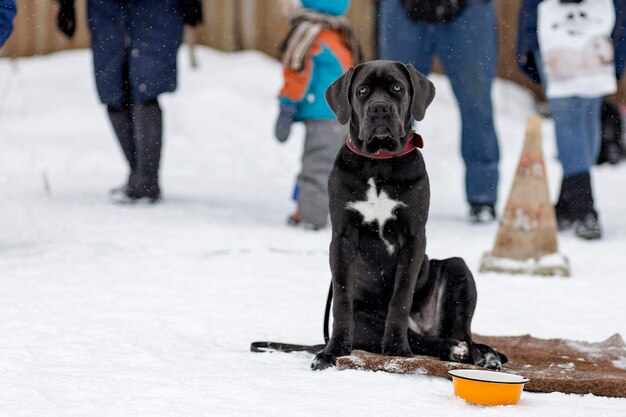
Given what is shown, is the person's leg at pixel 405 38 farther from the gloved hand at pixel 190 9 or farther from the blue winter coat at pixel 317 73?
the gloved hand at pixel 190 9

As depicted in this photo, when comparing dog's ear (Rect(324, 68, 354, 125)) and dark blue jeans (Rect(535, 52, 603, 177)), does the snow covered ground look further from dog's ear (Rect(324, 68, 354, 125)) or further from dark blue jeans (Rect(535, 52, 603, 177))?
dog's ear (Rect(324, 68, 354, 125))

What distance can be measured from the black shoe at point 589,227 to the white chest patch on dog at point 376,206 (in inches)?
132

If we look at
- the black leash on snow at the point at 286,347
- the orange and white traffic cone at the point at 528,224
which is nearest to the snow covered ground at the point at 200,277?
the black leash on snow at the point at 286,347

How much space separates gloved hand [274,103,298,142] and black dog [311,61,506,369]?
272cm

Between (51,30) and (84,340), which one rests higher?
(51,30)

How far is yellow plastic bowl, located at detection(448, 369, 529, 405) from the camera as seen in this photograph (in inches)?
105

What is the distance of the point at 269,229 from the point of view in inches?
245

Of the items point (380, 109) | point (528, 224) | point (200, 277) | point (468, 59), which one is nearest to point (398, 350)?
point (380, 109)

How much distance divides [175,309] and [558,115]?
3.27 m

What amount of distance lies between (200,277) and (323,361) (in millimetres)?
1790

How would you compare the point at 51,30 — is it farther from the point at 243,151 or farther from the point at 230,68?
the point at 243,151

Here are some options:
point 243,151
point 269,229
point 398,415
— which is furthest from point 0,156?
point 398,415

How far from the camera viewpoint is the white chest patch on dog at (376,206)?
3.16 meters

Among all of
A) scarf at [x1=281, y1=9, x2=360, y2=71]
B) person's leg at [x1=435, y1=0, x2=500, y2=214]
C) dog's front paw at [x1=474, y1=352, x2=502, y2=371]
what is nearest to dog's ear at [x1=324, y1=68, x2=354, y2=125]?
Answer: dog's front paw at [x1=474, y1=352, x2=502, y2=371]
